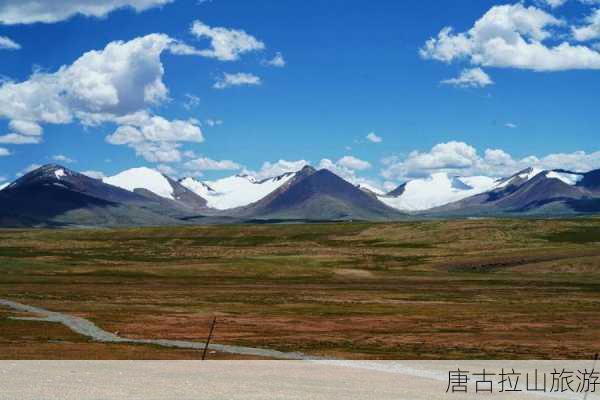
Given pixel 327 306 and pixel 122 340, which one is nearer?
pixel 122 340

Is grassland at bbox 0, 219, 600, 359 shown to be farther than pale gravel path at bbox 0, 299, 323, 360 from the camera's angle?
Yes

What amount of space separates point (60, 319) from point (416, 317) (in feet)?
132

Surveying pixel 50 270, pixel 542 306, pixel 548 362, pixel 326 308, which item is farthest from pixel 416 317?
pixel 50 270

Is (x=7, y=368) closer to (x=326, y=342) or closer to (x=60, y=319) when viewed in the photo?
(x=326, y=342)

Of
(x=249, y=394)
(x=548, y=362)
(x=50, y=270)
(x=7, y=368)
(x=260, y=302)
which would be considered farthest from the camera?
(x=50, y=270)

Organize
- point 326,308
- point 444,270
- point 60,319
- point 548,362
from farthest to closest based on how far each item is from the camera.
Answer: point 444,270, point 326,308, point 60,319, point 548,362

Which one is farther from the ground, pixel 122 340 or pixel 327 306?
pixel 122 340

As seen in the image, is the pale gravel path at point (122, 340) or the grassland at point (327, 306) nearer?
the pale gravel path at point (122, 340)

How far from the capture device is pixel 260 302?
11125 cm

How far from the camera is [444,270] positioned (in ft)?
621

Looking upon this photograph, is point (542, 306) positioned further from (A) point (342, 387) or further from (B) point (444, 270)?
(B) point (444, 270)

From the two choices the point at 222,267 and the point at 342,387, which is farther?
the point at 222,267

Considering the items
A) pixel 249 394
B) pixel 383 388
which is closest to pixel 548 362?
pixel 383 388

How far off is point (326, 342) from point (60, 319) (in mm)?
32928
